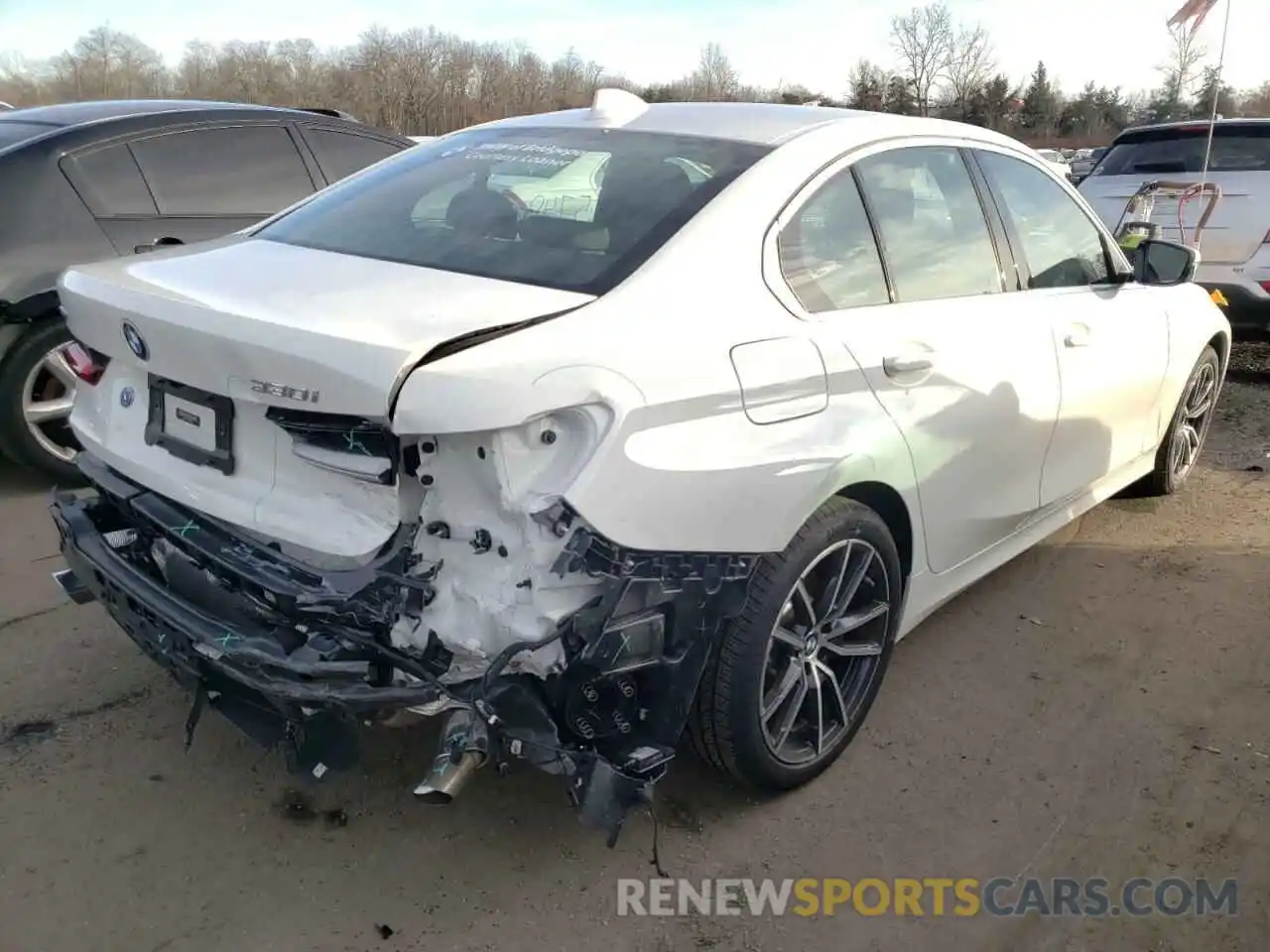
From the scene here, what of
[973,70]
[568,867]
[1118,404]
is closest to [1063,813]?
[568,867]

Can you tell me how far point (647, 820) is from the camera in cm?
276

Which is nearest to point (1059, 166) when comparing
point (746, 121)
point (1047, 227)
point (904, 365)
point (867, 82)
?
point (1047, 227)

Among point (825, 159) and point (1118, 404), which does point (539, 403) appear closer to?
point (825, 159)

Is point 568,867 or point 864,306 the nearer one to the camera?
point 568,867

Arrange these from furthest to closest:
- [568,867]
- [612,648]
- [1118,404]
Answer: [1118,404] < [568,867] < [612,648]

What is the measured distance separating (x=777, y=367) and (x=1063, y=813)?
4.79ft

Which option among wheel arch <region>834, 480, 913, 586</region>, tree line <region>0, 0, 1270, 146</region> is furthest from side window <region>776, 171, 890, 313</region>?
tree line <region>0, 0, 1270, 146</region>

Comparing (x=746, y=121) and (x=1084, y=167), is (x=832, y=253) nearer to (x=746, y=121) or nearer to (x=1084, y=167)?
(x=746, y=121)

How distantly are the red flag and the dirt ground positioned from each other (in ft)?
18.1

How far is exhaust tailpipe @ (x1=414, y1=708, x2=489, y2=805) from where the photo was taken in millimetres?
2168

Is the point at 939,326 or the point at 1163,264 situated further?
the point at 1163,264

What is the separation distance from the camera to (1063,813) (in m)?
2.84

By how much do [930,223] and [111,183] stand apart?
152 inches

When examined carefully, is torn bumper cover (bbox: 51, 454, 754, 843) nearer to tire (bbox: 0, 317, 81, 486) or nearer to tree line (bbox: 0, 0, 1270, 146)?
tire (bbox: 0, 317, 81, 486)
